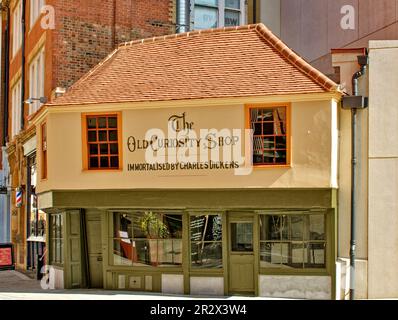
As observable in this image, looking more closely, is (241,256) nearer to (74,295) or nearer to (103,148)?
(74,295)

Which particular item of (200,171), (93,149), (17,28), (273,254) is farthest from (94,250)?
(17,28)

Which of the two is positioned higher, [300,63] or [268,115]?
[300,63]

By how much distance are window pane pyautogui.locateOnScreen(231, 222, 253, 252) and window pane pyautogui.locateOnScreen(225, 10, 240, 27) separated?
35.5 ft

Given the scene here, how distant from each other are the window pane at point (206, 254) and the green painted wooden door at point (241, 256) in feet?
1.03

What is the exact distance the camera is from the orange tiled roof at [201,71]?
17.5 m

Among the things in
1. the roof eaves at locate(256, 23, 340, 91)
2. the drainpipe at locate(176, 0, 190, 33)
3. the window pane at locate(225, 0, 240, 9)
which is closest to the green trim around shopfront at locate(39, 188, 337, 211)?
the roof eaves at locate(256, 23, 340, 91)

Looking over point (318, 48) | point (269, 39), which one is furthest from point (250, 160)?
point (318, 48)

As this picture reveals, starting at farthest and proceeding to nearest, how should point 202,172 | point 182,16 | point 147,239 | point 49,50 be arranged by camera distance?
point 182,16, point 49,50, point 147,239, point 202,172

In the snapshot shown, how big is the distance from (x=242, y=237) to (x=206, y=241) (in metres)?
0.91

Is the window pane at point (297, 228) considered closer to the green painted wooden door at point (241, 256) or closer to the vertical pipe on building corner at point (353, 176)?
the green painted wooden door at point (241, 256)

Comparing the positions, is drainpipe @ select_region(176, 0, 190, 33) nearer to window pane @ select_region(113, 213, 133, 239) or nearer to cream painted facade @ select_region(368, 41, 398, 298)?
window pane @ select_region(113, 213, 133, 239)

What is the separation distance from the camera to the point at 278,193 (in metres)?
17.2

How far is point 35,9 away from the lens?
86.5ft

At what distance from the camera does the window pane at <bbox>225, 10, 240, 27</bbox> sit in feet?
86.6
